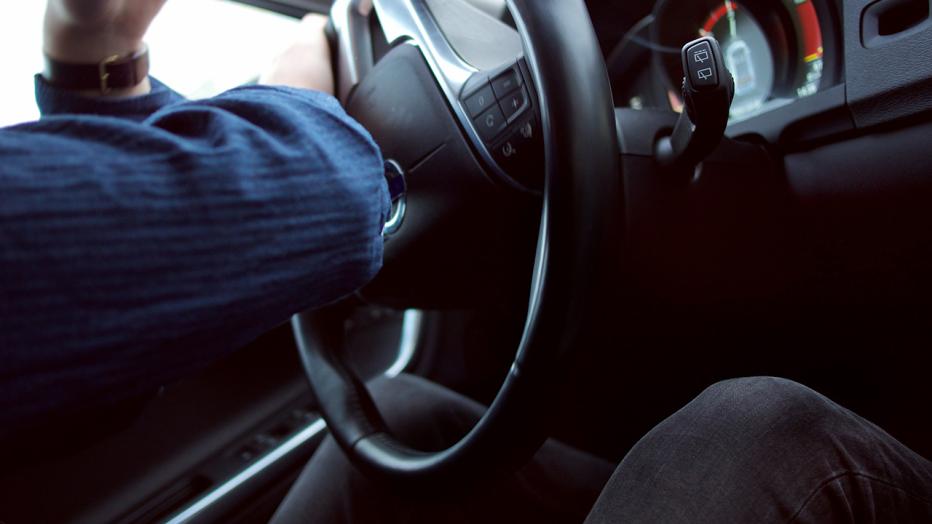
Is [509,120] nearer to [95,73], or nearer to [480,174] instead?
[480,174]

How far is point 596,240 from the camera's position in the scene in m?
0.39

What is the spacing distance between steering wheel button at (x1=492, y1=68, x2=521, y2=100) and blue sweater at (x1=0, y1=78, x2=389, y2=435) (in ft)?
0.49

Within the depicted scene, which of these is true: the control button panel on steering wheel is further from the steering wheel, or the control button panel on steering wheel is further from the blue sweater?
the blue sweater

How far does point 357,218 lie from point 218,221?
0.08 m

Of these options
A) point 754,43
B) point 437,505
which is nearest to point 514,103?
point 437,505

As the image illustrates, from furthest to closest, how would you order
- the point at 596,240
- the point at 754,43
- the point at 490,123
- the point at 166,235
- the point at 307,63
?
the point at 754,43, the point at 307,63, the point at 490,123, the point at 596,240, the point at 166,235

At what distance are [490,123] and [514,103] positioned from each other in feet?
0.10

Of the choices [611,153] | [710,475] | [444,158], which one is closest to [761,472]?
[710,475]

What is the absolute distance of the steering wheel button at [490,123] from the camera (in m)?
0.48

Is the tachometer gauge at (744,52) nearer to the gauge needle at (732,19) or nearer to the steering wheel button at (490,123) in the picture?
the gauge needle at (732,19)

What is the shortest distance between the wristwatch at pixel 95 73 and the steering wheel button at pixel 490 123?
11.3 inches

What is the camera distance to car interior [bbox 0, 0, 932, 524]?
399 millimetres

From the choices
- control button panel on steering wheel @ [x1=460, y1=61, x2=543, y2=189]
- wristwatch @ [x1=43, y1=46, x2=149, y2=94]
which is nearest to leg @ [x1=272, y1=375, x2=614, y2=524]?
control button panel on steering wheel @ [x1=460, y1=61, x2=543, y2=189]

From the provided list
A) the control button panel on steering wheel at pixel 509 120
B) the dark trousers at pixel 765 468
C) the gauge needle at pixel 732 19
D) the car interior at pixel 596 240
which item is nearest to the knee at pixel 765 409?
the dark trousers at pixel 765 468
